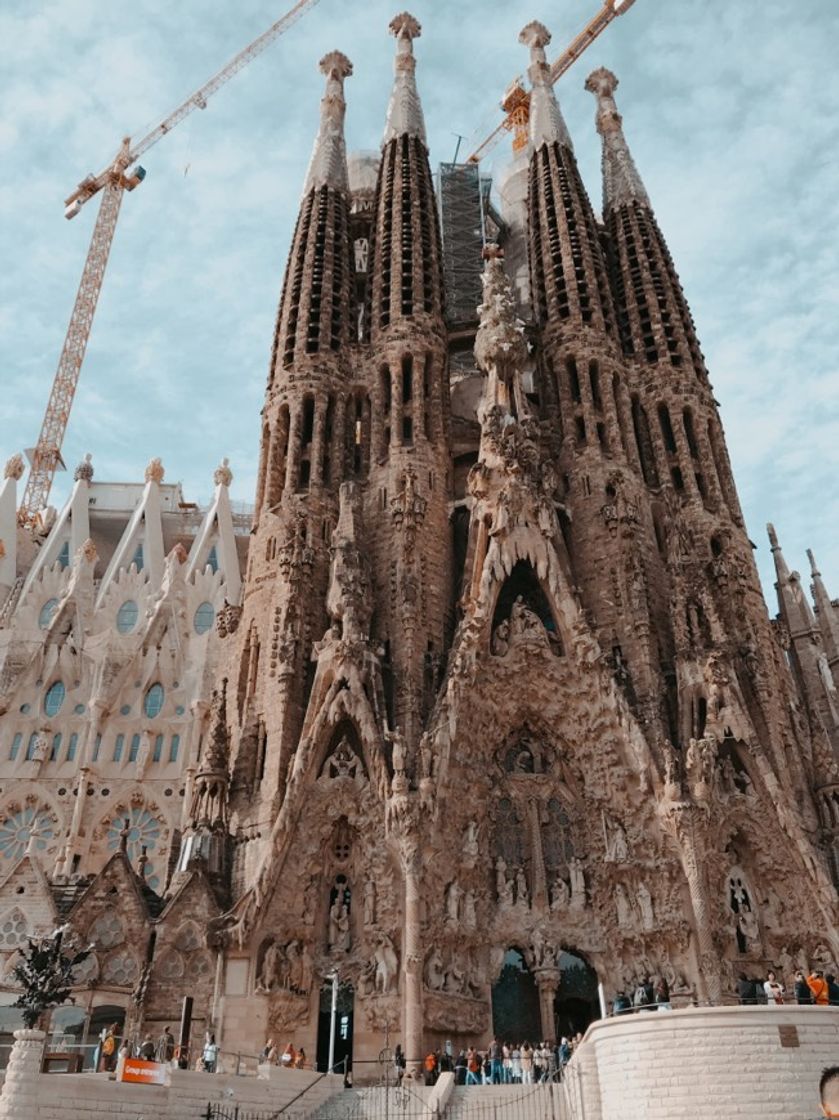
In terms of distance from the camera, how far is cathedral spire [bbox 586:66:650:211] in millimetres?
37656

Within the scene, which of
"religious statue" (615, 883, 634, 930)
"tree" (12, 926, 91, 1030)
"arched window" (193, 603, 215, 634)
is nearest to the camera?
"tree" (12, 926, 91, 1030)

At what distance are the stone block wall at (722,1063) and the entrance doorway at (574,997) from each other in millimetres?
7488

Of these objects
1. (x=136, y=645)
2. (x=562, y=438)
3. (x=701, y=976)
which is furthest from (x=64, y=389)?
(x=701, y=976)

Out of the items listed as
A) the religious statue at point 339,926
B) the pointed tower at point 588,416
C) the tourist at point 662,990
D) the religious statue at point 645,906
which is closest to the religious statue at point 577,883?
the religious statue at point 645,906

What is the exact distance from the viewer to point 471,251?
4125 centimetres

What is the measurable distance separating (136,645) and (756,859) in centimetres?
2202

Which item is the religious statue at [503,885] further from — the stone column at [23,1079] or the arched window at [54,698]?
the arched window at [54,698]

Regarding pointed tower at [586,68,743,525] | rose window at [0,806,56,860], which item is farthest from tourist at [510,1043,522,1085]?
Answer: rose window at [0,806,56,860]

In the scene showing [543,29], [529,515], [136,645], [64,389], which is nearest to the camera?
[529,515]

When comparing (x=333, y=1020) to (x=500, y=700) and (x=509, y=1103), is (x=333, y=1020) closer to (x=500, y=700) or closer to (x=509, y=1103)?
(x=509, y=1103)

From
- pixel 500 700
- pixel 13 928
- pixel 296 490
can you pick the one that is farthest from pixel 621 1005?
pixel 296 490

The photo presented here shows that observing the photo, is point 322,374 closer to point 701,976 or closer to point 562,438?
point 562,438

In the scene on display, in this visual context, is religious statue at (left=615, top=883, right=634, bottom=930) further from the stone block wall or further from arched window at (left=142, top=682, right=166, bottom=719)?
arched window at (left=142, top=682, right=166, bottom=719)

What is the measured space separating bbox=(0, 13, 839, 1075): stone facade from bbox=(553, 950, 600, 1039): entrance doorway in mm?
291
